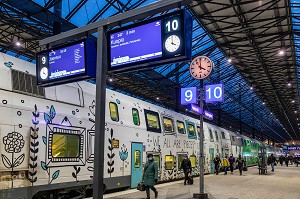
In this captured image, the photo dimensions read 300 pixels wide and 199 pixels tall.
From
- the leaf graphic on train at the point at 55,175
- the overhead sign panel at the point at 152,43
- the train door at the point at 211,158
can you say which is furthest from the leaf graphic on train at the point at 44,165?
the train door at the point at 211,158

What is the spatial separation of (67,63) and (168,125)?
401 inches

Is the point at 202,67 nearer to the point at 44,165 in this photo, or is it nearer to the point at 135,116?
the point at 135,116

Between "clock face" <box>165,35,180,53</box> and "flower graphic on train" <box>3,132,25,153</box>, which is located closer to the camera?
"clock face" <box>165,35,180,53</box>

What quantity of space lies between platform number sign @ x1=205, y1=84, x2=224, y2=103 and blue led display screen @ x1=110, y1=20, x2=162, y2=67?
6390mm

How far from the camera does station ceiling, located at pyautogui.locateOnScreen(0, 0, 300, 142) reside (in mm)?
16469

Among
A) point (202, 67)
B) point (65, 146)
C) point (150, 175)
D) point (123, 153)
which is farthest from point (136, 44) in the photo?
point (123, 153)

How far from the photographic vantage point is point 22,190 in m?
A: 7.38

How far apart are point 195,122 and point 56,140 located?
12.7 meters

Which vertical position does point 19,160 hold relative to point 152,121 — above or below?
below

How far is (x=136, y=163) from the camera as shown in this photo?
12.3m

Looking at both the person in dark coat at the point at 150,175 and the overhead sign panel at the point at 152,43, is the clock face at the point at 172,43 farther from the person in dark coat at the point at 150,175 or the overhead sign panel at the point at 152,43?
the person in dark coat at the point at 150,175

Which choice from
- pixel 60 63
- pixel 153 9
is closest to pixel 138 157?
pixel 60 63

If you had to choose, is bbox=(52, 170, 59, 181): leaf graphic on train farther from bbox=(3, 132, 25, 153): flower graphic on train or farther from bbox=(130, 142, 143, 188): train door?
bbox=(130, 142, 143, 188): train door

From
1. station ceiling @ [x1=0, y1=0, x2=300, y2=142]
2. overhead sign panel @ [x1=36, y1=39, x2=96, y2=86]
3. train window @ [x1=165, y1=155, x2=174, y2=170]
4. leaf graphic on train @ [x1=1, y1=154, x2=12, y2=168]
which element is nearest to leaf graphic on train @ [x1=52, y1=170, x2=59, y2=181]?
leaf graphic on train @ [x1=1, y1=154, x2=12, y2=168]
